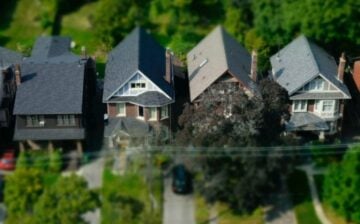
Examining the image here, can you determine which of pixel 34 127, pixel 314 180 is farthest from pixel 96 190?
pixel 314 180

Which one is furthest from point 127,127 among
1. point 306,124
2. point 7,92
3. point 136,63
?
point 306,124

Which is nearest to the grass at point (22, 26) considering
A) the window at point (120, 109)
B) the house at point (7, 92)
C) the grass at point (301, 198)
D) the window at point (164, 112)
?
the house at point (7, 92)

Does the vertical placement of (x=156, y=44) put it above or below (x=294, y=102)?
above

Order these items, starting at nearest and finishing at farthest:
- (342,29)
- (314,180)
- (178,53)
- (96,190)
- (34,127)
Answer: (96,190) < (314,180) < (34,127) < (342,29) < (178,53)

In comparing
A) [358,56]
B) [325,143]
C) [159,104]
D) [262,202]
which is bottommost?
[262,202]

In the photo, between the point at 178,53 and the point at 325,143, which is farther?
the point at 178,53

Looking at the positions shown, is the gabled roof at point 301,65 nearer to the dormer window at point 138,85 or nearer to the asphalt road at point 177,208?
the dormer window at point 138,85

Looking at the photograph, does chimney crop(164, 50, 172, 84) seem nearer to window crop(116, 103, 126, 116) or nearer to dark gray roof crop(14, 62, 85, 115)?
window crop(116, 103, 126, 116)

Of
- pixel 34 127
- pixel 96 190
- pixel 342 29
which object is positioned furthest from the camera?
pixel 342 29

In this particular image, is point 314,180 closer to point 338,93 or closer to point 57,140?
point 338,93
